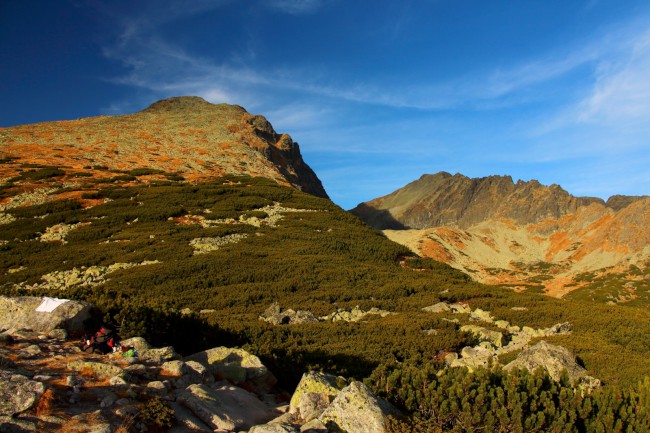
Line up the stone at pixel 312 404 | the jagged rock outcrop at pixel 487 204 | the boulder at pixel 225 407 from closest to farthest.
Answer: the boulder at pixel 225 407, the stone at pixel 312 404, the jagged rock outcrop at pixel 487 204

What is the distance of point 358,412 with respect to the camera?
656 centimetres

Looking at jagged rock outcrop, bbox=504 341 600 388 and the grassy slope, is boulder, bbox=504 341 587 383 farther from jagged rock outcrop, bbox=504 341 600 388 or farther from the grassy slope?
the grassy slope

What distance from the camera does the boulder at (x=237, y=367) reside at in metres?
8.89

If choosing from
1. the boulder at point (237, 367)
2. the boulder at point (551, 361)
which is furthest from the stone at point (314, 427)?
the boulder at point (551, 361)

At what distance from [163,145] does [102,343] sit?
231ft

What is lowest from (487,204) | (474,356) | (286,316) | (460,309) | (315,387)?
(474,356)

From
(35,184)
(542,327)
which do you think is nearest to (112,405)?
(542,327)

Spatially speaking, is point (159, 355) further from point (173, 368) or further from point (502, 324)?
point (502, 324)

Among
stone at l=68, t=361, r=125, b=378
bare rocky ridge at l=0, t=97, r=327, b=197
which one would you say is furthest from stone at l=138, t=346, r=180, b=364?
bare rocky ridge at l=0, t=97, r=327, b=197

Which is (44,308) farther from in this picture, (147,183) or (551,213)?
(551,213)

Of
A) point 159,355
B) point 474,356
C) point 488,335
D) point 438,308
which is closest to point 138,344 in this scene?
point 159,355

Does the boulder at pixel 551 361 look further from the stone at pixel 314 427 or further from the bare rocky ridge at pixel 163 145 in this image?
the bare rocky ridge at pixel 163 145

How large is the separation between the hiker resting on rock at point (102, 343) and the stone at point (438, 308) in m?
15.0

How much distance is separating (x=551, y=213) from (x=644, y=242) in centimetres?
5801
